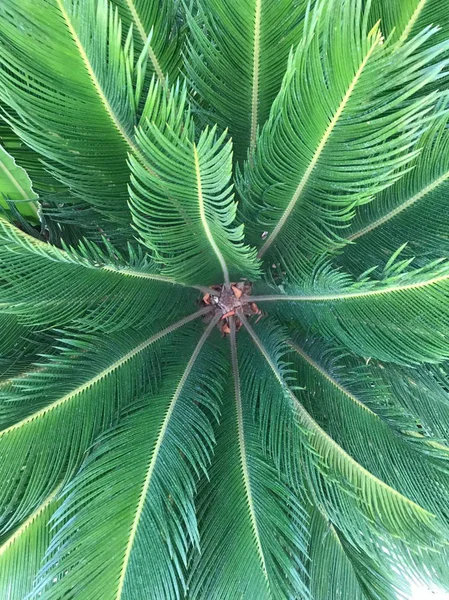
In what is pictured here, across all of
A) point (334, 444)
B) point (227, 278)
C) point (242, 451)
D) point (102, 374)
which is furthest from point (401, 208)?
point (102, 374)

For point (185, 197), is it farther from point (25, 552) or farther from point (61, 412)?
point (25, 552)

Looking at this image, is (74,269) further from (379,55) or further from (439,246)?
(439,246)

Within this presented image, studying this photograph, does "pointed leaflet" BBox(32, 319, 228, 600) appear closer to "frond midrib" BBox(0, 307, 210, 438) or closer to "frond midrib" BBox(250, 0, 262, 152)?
"frond midrib" BBox(0, 307, 210, 438)

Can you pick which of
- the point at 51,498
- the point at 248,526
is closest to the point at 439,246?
the point at 248,526

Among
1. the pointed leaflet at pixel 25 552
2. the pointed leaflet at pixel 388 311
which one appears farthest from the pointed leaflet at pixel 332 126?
the pointed leaflet at pixel 25 552

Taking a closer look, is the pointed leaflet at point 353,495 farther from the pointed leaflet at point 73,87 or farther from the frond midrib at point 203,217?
the pointed leaflet at point 73,87
